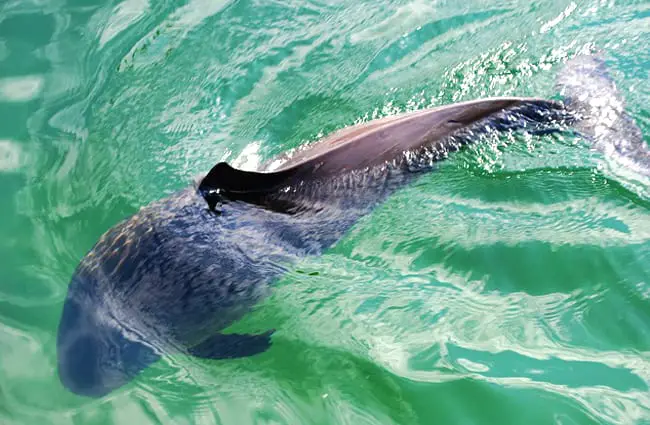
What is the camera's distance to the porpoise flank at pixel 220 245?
4.78 m

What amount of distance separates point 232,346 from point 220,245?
71 centimetres

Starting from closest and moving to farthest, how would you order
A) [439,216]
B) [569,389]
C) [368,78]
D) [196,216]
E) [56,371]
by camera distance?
1. [569,389]
2. [56,371]
3. [196,216]
4. [439,216]
5. [368,78]

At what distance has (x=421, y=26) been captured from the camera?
7.24 metres

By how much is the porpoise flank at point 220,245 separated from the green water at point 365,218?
150mm

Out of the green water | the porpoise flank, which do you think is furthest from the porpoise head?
the green water

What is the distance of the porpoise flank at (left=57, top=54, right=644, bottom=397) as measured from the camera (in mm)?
4781

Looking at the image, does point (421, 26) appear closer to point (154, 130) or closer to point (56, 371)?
point (154, 130)

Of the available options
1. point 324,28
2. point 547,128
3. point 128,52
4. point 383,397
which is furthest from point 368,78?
point 383,397

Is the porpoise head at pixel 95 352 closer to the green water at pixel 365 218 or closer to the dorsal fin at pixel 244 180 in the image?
the green water at pixel 365 218

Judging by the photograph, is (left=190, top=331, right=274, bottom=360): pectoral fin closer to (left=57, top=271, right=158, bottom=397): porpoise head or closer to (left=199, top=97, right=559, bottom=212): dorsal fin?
(left=57, top=271, right=158, bottom=397): porpoise head

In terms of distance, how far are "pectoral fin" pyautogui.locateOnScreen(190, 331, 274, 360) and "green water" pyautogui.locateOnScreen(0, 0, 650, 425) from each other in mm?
77

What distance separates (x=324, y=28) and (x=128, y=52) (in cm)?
199

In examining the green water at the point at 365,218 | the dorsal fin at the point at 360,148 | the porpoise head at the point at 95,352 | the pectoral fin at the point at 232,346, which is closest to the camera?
the green water at the point at 365,218

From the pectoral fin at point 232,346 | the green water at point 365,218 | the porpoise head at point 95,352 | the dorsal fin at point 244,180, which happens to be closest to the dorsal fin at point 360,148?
the dorsal fin at point 244,180
